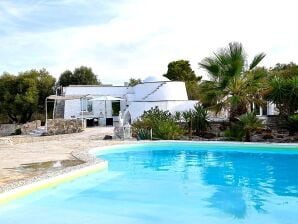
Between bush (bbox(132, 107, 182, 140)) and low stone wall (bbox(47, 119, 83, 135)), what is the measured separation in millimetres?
5759

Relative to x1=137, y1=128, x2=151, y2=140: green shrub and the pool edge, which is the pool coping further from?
x1=137, y1=128, x2=151, y2=140: green shrub

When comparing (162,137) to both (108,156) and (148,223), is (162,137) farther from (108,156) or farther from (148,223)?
(148,223)

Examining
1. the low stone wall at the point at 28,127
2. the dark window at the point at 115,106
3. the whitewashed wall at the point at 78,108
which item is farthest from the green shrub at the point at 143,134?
the dark window at the point at 115,106

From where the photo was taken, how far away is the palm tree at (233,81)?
61.3ft

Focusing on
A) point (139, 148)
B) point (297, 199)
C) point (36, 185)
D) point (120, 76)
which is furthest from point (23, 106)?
point (297, 199)

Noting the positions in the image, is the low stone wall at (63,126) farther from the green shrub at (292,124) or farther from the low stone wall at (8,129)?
the green shrub at (292,124)

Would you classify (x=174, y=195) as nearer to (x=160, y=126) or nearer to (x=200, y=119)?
(x=160, y=126)

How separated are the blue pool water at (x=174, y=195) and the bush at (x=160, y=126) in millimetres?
4735

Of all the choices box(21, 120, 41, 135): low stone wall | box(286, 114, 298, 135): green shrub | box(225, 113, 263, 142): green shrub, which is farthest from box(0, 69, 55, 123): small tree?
box(286, 114, 298, 135): green shrub

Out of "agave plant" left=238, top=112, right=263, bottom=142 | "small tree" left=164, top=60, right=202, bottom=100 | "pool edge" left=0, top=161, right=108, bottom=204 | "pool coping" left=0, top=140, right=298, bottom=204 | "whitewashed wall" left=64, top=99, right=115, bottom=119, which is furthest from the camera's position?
"small tree" left=164, top=60, right=202, bottom=100

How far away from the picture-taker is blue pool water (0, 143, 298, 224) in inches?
295

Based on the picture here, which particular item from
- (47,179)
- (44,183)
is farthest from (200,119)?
(44,183)

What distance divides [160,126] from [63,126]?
848cm

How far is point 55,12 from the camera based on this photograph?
743 inches
